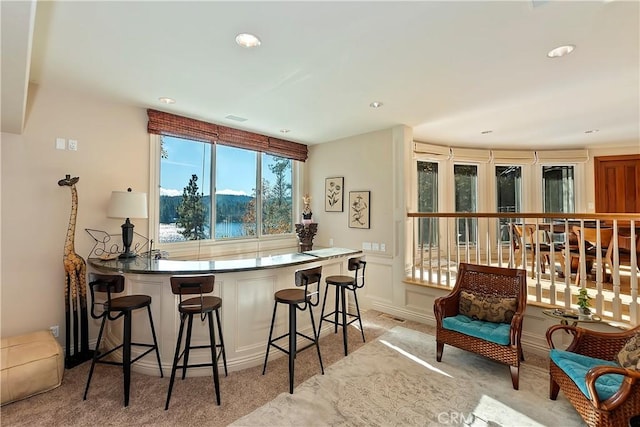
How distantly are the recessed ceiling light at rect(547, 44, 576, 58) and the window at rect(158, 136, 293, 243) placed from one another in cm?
389

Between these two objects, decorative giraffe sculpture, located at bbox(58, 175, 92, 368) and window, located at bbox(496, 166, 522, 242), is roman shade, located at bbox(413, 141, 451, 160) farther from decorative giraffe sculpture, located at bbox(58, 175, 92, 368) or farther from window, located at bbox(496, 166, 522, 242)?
decorative giraffe sculpture, located at bbox(58, 175, 92, 368)

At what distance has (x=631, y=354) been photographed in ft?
6.47

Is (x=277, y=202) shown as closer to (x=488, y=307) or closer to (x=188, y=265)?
(x=188, y=265)

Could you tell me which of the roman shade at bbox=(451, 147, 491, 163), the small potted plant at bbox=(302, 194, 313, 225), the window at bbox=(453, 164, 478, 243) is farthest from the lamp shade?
the window at bbox=(453, 164, 478, 243)

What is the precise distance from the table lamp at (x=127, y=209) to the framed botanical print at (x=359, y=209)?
297 centimetres

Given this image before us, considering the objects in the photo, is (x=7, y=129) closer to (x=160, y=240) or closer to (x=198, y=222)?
(x=160, y=240)

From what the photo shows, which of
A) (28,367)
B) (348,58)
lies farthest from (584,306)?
(28,367)

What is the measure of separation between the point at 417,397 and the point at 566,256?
2171 mm

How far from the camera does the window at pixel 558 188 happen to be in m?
6.07

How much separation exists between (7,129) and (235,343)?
285 cm

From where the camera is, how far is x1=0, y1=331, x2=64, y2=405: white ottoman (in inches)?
87.9

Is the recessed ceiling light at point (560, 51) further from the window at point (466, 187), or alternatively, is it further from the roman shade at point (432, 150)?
the window at point (466, 187)

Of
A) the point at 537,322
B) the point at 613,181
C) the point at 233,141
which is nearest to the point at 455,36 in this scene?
the point at 537,322

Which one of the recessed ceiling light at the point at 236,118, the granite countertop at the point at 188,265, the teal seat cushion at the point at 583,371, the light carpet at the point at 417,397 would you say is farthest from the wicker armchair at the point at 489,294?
the recessed ceiling light at the point at 236,118
